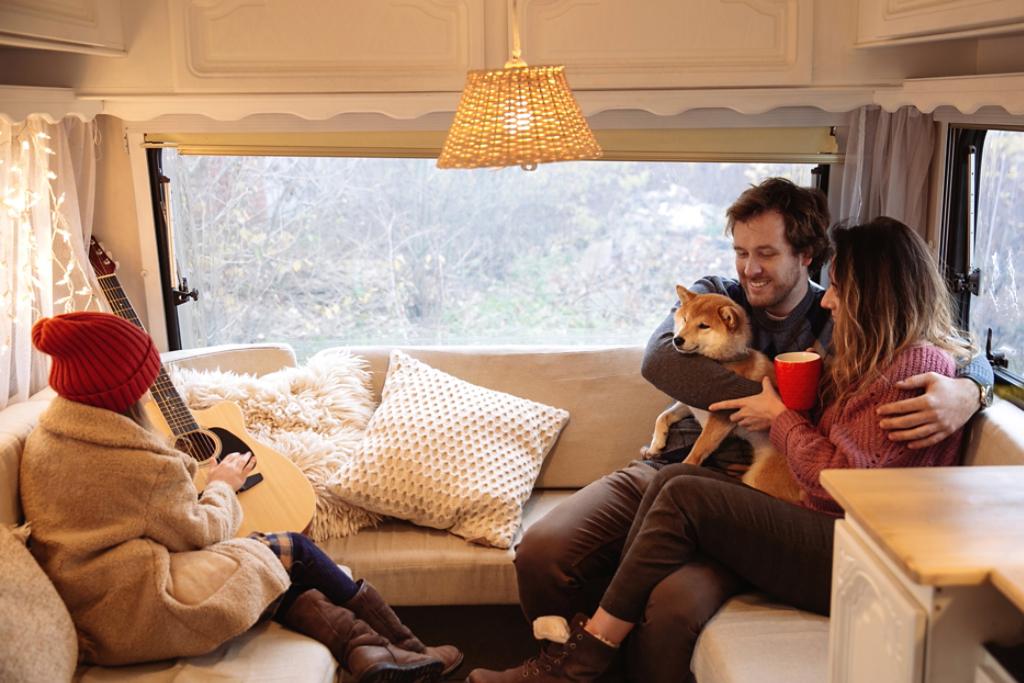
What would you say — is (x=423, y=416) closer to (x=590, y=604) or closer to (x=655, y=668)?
(x=590, y=604)

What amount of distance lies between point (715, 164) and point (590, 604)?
150 centimetres

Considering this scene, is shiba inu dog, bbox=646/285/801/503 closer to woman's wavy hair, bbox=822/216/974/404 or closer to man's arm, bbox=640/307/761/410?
man's arm, bbox=640/307/761/410

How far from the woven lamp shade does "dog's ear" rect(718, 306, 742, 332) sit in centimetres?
60

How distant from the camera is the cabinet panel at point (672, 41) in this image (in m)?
2.70

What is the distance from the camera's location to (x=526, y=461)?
2771 mm

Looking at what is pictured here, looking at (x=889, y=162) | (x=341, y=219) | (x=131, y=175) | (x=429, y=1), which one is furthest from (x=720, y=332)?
(x=131, y=175)

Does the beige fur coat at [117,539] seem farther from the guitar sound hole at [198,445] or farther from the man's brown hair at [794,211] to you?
the man's brown hair at [794,211]

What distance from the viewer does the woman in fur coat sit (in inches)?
73.1

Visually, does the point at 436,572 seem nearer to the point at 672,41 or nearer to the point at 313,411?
the point at 313,411

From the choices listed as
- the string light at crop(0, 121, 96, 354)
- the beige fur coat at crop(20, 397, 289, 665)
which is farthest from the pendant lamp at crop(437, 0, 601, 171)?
the string light at crop(0, 121, 96, 354)

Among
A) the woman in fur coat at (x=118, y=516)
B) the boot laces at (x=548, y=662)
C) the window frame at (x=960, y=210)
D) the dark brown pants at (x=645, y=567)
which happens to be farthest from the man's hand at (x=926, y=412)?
the woman in fur coat at (x=118, y=516)

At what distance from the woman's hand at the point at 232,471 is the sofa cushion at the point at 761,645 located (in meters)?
1.10

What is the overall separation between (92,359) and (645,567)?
3.83 ft

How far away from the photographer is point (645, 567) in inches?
84.4
